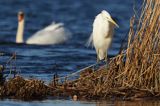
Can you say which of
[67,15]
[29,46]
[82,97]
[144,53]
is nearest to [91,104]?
[82,97]

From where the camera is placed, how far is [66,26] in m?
24.2

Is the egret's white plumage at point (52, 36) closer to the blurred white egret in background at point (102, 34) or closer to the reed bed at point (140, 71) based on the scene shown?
the blurred white egret in background at point (102, 34)

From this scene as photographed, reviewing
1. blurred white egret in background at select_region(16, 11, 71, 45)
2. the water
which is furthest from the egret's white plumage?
the water

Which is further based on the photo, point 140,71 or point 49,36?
point 49,36

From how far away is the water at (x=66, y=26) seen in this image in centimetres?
1374

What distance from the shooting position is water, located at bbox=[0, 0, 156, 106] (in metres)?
13.7

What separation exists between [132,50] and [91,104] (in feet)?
3.65

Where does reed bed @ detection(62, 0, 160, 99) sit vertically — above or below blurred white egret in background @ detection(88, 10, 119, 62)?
below

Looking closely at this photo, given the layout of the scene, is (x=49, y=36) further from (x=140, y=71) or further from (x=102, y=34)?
(x=140, y=71)

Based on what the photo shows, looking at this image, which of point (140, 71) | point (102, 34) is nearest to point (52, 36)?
point (102, 34)

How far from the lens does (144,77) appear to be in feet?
33.6

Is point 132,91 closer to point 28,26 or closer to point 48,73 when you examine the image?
point 48,73

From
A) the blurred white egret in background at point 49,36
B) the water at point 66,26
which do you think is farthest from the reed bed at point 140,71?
the blurred white egret in background at point 49,36

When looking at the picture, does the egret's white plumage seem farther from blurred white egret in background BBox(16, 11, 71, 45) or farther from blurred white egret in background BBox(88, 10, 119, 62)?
blurred white egret in background BBox(88, 10, 119, 62)
